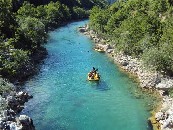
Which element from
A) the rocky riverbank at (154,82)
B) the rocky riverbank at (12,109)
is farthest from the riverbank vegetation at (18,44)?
the rocky riverbank at (154,82)

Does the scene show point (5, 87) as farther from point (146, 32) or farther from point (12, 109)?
point (146, 32)

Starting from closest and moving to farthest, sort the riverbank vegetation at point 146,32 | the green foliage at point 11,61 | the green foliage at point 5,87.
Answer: the green foliage at point 5,87 < the green foliage at point 11,61 < the riverbank vegetation at point 146,32

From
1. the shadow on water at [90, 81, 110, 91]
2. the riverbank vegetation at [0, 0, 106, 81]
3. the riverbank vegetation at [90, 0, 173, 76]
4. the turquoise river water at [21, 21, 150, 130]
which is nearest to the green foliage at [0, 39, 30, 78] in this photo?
the riverbank vegetation at [0, 0, 106, 81]

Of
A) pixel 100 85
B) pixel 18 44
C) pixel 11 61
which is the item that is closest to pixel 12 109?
pixel 11 61

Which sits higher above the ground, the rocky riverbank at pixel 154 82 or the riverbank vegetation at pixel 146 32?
the riverbank vegetation at pixel 146 32

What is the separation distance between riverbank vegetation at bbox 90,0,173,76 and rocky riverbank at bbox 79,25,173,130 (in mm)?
1804


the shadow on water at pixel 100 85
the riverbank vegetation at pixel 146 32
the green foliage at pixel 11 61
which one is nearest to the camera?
the green foliage at pixel 11 61

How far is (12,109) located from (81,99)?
1163 cm

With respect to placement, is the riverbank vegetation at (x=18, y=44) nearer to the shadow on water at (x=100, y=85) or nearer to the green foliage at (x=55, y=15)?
the shadow on water at (x=100, y=85)

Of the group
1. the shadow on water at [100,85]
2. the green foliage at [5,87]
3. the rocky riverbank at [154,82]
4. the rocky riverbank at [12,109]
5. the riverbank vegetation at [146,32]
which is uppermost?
the riverbank vegetation at [146,32]

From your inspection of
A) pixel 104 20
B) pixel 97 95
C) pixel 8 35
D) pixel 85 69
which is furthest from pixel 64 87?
pixel 104 20

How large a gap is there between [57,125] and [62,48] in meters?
50.1

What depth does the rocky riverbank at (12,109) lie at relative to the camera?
1619 inches

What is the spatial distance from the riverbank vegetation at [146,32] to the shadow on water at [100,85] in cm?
843
